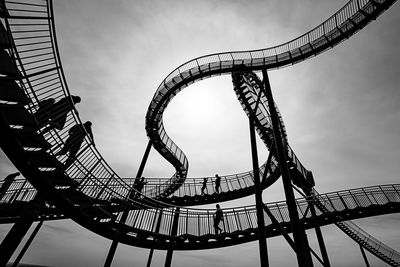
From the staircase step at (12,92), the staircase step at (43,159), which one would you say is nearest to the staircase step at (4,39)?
the staircase step at (12,92)

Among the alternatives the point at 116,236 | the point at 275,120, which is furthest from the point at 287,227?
the point at 116,236

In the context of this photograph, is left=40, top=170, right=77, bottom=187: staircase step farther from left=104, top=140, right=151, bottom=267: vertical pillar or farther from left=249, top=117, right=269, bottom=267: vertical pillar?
left=249, top=117, right=269, bottom=267: vertical pillar

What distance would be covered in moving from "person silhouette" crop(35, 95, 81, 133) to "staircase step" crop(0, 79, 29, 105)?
0.63 meters

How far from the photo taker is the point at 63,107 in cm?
495

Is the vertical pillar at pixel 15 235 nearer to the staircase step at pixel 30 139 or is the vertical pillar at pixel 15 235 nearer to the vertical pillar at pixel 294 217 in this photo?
the staircase step at pixel 30 139

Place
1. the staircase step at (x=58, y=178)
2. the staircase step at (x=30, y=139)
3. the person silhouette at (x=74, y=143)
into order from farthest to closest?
the person silhouette at (x=74, y=143) < the staircase step at (x=58, y=178) < the staircase step at (x=30, y=139)

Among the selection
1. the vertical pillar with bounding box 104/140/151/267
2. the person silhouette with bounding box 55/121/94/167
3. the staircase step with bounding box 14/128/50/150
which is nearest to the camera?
the staircase step with bounding box 14/128/50/150

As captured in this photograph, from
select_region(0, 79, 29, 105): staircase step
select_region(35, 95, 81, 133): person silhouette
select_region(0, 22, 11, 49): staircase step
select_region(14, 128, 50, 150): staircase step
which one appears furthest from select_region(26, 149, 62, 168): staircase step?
select_region(0, 22, 11, 49): staircase step

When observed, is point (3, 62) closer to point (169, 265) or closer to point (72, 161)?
point (72, 161)

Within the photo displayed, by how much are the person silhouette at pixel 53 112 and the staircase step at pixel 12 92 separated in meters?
0.63

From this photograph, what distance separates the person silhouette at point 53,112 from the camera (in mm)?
4341

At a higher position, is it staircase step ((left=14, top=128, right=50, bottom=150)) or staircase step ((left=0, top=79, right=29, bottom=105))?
staircase step ((left=0, top=79, right=29, bottom=105))

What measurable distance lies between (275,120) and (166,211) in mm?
5462

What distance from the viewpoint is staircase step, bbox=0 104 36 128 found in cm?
362
